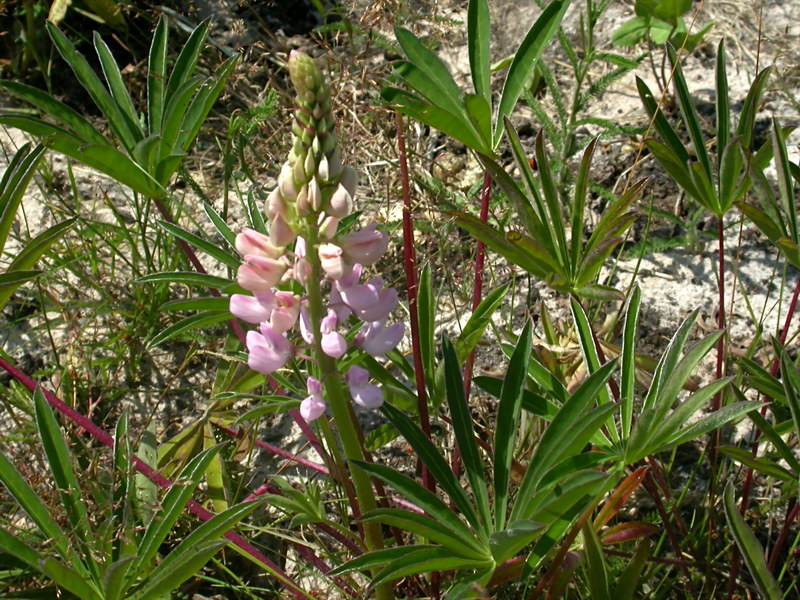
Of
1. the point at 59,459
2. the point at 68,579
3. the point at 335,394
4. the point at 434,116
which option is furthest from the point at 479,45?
the point at 68,579

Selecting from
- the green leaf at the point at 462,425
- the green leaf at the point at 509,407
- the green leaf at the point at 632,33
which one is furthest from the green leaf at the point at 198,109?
the green leaf at the point at 632,33

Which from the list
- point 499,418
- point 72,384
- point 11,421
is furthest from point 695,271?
point 11,421

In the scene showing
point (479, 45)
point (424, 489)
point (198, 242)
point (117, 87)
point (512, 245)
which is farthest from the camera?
point (117, 87)

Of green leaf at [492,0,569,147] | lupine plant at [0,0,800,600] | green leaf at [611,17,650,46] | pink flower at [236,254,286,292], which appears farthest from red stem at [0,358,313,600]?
green leaf at [611,17,650,46]

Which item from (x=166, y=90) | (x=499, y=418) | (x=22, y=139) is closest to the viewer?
(x=499, y=418)

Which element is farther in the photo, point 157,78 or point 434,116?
point 157,78

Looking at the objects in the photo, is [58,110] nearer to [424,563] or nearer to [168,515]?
[168,515]

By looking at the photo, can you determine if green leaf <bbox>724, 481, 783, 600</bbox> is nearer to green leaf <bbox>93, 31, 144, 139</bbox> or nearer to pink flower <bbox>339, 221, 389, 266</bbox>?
pink flower <bbox>339, 221, 389, 266</bbox>

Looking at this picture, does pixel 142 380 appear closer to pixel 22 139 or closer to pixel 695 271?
pixel 22 139
